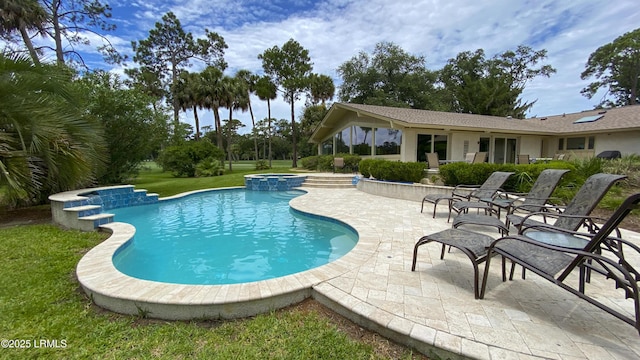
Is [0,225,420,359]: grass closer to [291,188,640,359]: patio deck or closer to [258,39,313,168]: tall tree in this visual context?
[291,188,640,359]: patio deck

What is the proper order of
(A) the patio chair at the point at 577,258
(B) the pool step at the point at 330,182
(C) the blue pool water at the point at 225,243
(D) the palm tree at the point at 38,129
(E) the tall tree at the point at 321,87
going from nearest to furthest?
(A) the patio chair at the point at 577,258 < (C) the blue pool water at the point at 225,243 < (D) the palm tree at the point at 38,129 < (B) the pool step at the point at 330,182 < (E) the tall tree at the point at 321,87

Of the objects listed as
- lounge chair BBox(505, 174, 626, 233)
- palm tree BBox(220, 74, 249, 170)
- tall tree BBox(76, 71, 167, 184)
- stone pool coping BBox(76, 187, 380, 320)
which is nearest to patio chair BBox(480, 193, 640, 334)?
lounge chair BBox(505, 174, 626, 233)

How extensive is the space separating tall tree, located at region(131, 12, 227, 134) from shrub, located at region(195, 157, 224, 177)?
13.9 m

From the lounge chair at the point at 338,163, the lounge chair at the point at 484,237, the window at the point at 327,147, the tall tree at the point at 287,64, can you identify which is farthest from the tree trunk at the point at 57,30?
the lounge chair at the point at 484,237

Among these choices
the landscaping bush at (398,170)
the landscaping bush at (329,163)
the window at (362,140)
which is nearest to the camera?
the landscaping bush at (398,170)

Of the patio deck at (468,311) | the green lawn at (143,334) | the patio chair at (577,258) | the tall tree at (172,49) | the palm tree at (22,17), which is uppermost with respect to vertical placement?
the tall tree at (172,49)

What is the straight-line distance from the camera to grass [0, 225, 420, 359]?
2.12 meters

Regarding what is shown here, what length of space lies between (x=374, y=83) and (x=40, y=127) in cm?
2932

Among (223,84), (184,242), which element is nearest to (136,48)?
(223,84)

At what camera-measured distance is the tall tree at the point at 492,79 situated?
2945cm

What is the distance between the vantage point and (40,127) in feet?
18.5

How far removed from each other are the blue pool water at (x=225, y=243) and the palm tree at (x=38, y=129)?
2.15 metres

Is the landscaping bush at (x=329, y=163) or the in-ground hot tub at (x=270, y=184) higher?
the landscaping bush at (x=329, y=163)

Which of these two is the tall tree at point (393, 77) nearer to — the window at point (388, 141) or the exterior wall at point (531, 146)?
the exterior wall at point (531, 146)
